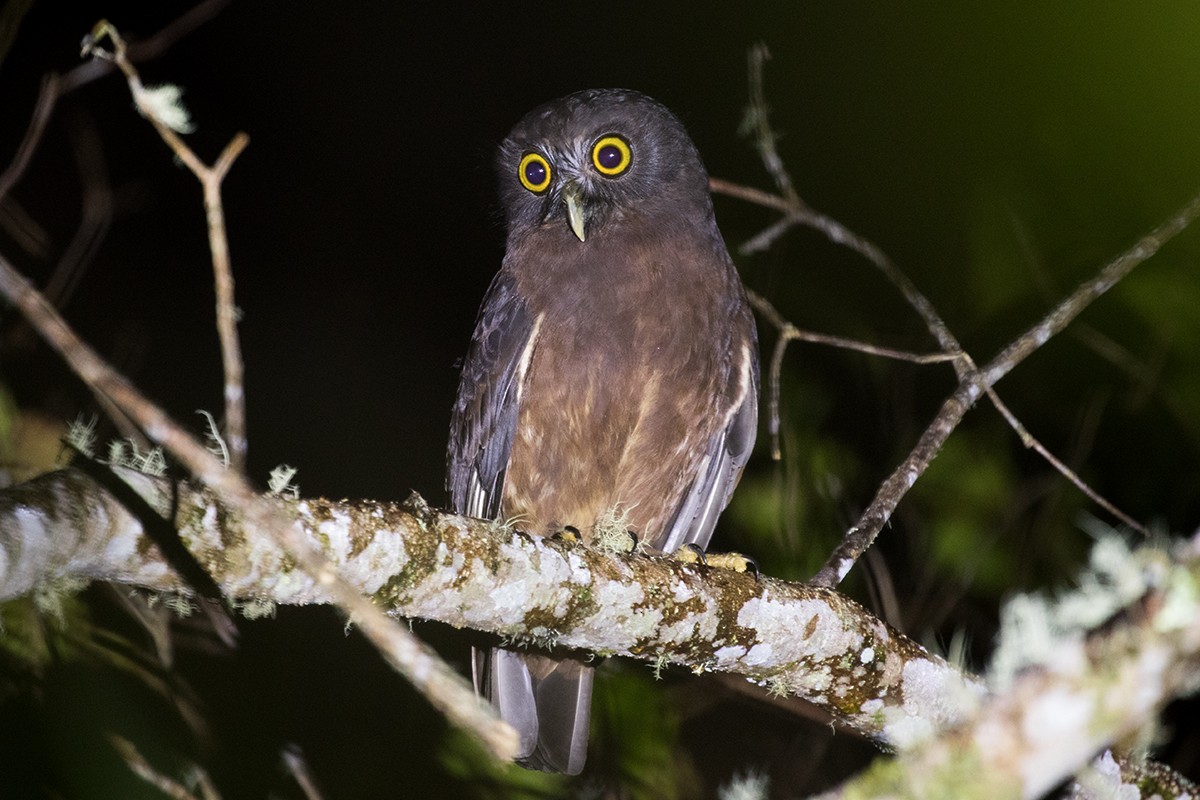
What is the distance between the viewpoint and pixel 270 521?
1050 mm

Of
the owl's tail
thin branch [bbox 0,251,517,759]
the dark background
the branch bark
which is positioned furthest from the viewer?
the dark background

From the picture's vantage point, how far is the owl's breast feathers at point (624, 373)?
3.16 meters

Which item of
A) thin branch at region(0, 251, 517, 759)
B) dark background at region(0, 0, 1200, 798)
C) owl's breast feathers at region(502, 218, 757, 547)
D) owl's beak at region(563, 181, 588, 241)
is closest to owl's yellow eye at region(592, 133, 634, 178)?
owl's beak at region(563, 181, 588, 241)

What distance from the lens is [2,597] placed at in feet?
4.32

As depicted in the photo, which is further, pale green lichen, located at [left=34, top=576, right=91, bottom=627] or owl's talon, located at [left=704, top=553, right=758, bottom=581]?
owl's talon, located at [left=704, top=553, right=758, bottom=581]

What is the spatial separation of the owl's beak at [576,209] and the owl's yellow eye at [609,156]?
15 cm

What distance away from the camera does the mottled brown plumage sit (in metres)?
3.15

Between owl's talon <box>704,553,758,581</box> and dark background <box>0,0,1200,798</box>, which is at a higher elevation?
dark background <box>0,0,1200,798</box>

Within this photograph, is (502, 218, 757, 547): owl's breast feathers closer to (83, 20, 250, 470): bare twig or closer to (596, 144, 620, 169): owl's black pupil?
(596, 144, 620, 169): owl's black pupil

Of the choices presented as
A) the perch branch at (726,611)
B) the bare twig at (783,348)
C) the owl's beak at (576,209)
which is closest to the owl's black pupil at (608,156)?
the owl's beak at (576,209)

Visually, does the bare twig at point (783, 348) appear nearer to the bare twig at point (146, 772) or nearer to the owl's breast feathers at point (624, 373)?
the owl's breast feathers at point (624, 373)

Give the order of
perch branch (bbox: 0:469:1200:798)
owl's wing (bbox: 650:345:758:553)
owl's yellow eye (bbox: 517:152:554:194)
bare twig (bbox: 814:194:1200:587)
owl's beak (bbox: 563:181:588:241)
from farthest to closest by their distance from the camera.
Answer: owl's yellow eye (bbox: 517:152:554:194) < owl's wing (bbox: 650:345:758:553) < owl's beak (bbox: 563:181:588:241) < bare twig (bbox: 814:194:1200:587) < perch branch (bbox: 0:469:1200:798)

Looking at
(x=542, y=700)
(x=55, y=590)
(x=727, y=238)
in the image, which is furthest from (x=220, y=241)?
(x=727, y=238)

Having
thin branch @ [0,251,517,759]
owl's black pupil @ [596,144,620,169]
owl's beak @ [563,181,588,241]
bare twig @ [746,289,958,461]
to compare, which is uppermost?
owl's black pupil @ [596,144,620,169]
